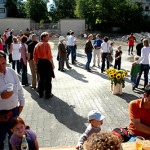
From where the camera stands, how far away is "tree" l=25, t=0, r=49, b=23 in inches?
2272

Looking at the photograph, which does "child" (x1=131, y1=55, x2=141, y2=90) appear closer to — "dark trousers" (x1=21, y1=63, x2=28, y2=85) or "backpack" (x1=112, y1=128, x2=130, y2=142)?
"dark trousers" (x1=21, y1=63, x2=28, y2=85)

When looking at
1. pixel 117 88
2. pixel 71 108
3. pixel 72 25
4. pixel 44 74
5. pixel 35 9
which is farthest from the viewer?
pixel 35 9

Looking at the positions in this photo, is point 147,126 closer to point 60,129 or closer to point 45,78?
point 60,129

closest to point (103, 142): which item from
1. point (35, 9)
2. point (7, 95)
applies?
point (7, 95)

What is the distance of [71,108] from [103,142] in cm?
507

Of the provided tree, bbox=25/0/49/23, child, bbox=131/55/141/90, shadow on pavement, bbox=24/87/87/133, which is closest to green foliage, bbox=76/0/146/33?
tree, bbox=25/0/49/23

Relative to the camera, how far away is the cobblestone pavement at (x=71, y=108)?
233 inches

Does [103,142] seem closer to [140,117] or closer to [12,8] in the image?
[140,117]

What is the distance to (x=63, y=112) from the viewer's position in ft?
23.6

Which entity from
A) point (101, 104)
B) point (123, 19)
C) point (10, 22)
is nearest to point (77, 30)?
point (10, 22)

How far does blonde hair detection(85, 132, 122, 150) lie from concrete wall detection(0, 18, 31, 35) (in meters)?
38.5

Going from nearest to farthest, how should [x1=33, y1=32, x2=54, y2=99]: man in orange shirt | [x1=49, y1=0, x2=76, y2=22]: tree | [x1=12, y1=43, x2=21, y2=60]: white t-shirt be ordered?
1. [x1=33, y1=32, x2=54, y2=99]: man in orange shirt
2. [x1=12, y1=43, x2=21, y2=60]: white t-shirt
3. [x1=49, y1=0, x2=76, y2=22]: tree

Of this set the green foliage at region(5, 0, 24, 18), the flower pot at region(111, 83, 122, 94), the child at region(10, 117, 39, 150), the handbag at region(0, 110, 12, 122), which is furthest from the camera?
the green foliage at region(5, 0, 24, 18)

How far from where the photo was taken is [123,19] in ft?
170
